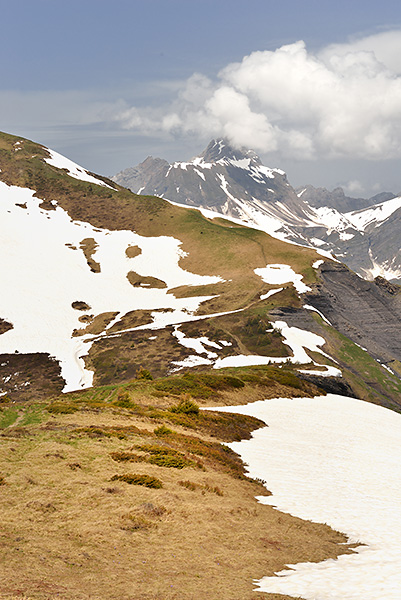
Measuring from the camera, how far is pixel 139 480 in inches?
749

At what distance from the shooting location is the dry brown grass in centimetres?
1123

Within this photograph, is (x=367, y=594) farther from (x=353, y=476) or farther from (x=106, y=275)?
(x=106, y=275)

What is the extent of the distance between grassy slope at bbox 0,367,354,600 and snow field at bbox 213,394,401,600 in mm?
1092

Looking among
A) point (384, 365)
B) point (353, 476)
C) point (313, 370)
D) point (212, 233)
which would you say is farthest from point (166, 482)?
point (212, 233)

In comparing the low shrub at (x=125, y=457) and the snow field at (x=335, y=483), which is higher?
the low shrub at (x=125, y=457)

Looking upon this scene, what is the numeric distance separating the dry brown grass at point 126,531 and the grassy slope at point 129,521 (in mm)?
36

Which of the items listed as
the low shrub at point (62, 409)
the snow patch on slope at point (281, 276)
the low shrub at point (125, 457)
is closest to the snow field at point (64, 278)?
the snow patch on slope at point (281, 276)

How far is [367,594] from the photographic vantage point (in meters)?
11.9

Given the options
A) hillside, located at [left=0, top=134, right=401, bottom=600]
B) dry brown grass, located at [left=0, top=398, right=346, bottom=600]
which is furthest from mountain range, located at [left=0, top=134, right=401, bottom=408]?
dry brown grass, located at [left=0, top=398, right=346, bottom=600]

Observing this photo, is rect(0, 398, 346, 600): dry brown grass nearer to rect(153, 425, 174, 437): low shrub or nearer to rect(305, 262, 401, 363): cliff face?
rect(153, 425, 174, 437): low shrub

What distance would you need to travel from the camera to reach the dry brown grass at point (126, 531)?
11.2 meters

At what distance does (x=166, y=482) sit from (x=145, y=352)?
6748 centimetres

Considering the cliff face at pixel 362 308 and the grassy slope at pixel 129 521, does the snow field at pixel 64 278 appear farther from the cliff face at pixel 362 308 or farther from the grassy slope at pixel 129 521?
the grassy slope at pixel 129 521

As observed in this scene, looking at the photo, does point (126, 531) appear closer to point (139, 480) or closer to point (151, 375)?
point (139, 480)
